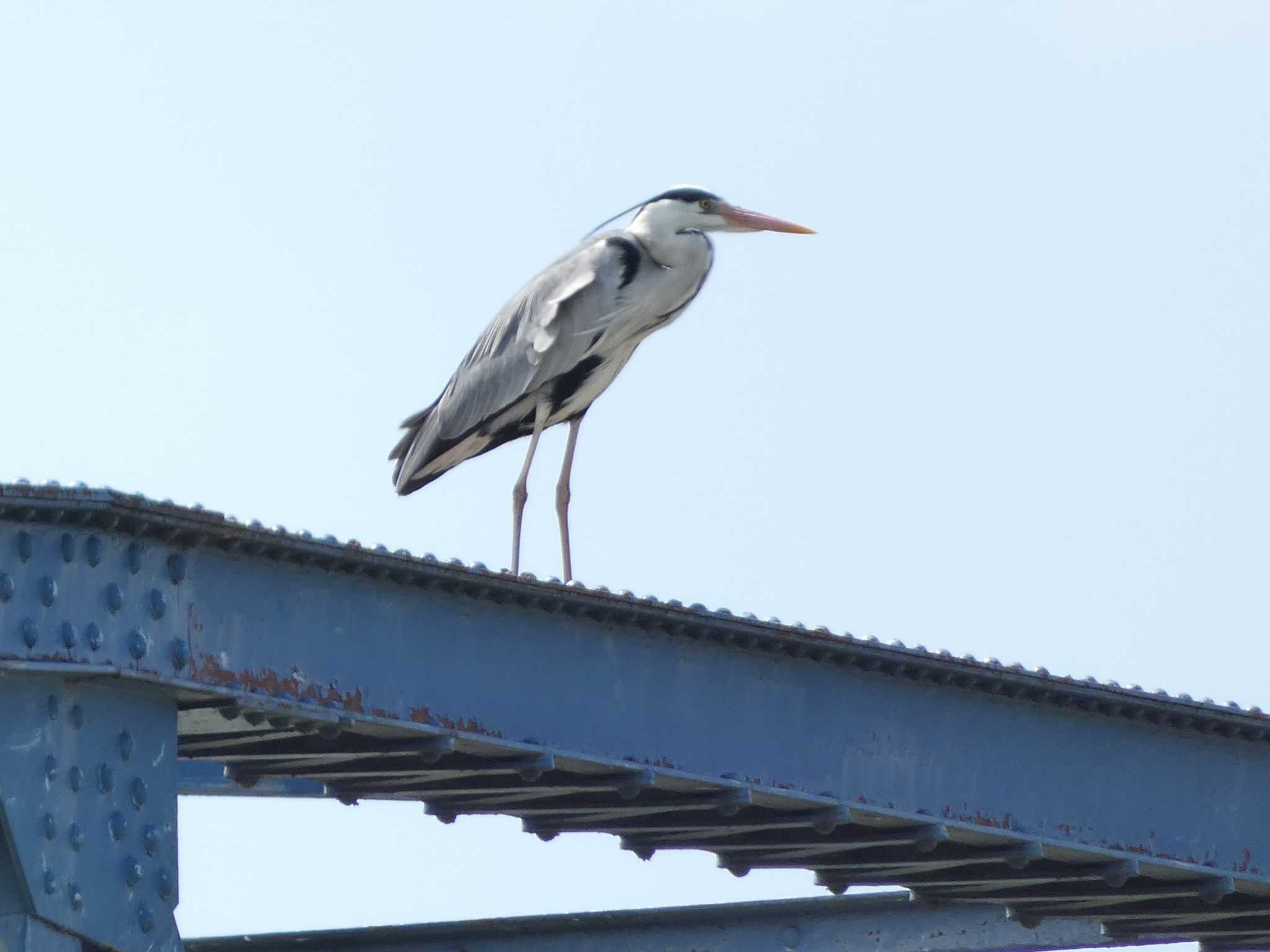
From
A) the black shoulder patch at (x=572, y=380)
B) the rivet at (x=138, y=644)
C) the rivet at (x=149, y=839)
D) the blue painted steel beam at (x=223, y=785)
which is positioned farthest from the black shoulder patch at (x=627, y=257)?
the rivet at (x=149, y=839)

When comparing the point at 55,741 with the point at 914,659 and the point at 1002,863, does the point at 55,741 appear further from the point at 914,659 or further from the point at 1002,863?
the point at 1002,863

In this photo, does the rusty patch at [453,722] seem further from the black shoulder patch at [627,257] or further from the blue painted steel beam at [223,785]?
the black shoulder patch at [627,257]

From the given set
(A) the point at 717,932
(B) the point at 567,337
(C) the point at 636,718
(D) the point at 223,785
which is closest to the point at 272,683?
(C) the point at 636,718

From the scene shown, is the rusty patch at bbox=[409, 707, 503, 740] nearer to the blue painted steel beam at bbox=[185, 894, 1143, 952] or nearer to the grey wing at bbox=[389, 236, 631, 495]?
the blue painted steel beam at bbox=[185, 894, 1143, 952]

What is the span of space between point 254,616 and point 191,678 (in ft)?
1.43

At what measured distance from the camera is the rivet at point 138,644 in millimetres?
7156

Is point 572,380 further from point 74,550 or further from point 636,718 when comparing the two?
point 74,550

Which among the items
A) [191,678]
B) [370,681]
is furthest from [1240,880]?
[191,678]

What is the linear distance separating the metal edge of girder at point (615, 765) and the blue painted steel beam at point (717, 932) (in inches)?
42.7

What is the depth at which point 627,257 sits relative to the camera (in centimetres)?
1369

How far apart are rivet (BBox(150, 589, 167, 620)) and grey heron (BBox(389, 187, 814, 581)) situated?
6275 mm

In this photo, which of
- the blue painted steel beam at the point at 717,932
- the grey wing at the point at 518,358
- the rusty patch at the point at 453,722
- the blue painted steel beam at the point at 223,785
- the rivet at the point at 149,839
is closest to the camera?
the rivet at the point at 149,839

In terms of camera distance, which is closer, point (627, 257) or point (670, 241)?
point (627, 257)

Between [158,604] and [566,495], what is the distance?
694 centimetres
